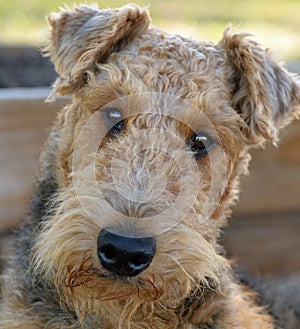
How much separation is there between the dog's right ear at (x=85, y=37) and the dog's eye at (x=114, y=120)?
0.75 feet

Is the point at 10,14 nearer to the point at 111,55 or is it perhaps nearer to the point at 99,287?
the point at 111,55

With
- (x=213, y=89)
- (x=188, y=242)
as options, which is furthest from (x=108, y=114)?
(x=188, y=242)

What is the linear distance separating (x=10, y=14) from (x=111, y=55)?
633 cm

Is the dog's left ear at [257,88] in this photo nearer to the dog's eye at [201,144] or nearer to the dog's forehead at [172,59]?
the dog's forehead at [172,59]

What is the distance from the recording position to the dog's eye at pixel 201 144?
3.51 m

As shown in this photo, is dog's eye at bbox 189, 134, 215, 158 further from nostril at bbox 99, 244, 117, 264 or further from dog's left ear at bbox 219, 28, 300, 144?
nostril at bbox 99, 244, 117, 264

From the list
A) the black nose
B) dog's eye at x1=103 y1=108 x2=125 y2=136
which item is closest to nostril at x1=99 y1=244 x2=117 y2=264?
the black nose

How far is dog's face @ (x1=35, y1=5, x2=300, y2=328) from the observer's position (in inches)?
119

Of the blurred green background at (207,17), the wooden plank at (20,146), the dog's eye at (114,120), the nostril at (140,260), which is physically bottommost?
the blurred green background at (207,17)

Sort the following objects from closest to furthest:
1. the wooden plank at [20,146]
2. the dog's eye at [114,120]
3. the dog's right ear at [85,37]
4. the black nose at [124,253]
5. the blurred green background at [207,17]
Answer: the black nose at [124,253], the dog's eye at [114,120], the dog's right ear at [85,37], the wooden plank at [20,146], the blurred green background at [207,17]

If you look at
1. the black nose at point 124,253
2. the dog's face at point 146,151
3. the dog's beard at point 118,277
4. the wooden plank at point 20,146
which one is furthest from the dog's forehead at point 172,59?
the wooden plank at point 20,146

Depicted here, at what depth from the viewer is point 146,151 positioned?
130 inches

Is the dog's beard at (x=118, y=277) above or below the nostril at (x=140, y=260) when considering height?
below

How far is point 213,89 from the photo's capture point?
3.56m
